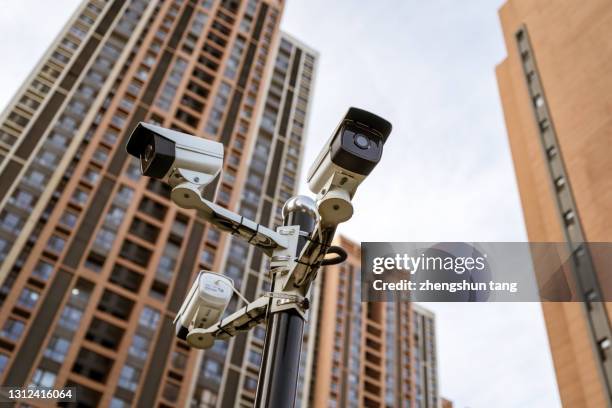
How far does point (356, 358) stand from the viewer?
68.4 m

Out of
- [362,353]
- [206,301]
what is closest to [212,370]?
[362,353]

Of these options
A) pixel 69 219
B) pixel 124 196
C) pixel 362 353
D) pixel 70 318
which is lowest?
pixel 70 318

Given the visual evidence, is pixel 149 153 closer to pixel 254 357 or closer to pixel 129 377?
pixel 129 377

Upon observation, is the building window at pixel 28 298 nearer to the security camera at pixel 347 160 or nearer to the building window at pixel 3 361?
the building window at pixel 3 361

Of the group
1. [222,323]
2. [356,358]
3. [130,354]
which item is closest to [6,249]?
[130,354]

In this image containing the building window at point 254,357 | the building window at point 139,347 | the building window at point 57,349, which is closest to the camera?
the building window at point 57,349

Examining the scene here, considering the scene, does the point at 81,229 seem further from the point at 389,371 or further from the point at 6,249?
the point at 389,371

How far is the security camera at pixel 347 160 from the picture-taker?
2730mm

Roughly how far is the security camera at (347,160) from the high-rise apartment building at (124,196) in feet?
109

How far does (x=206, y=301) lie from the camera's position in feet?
12.2

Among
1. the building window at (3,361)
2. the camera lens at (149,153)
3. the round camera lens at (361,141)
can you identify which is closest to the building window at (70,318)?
the building window at (3,361)

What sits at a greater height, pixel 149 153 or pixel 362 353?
pixel 362 353

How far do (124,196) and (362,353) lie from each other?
40047 mm

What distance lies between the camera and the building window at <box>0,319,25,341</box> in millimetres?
31578
